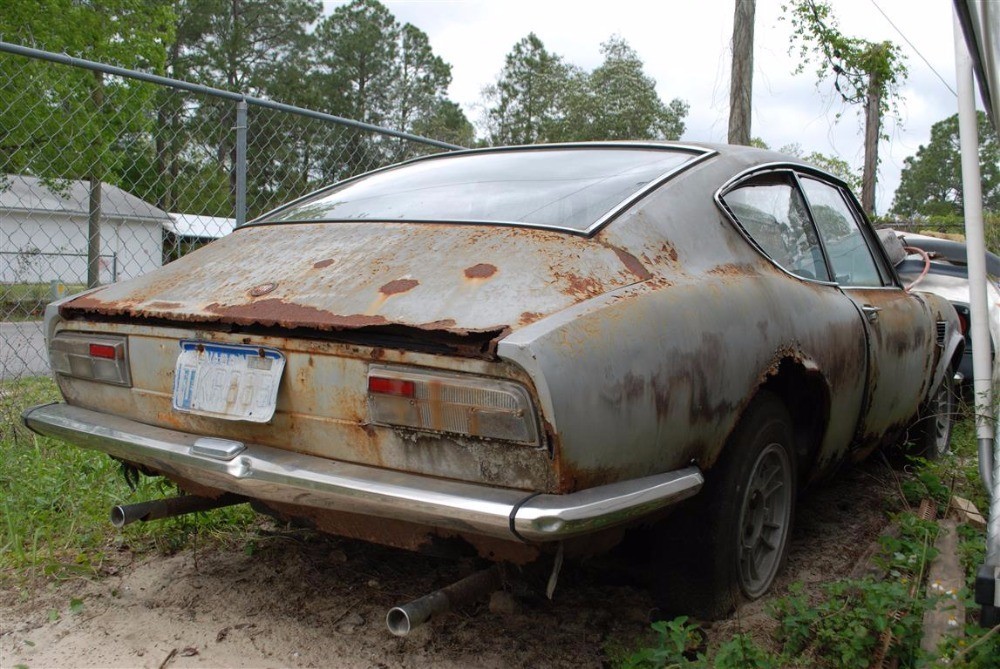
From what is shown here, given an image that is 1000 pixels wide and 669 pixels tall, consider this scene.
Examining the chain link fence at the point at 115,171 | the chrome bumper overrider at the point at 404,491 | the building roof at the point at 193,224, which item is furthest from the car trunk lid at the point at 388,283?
the building roof at the point at 193,224

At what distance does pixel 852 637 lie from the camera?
220cm

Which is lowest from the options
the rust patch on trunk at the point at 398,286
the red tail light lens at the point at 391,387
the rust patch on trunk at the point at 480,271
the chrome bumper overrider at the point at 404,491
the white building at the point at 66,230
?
the chrome bumper overrider at the point at 404,491

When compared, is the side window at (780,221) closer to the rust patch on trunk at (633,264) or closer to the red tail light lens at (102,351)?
the rust patch on trunk at (633,264)

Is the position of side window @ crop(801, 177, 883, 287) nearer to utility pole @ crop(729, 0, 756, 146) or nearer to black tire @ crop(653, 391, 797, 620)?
black tire @ crop(653, 391, 797, 620)

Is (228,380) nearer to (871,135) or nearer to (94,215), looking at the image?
(94,215)

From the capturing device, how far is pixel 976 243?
2.88 metres

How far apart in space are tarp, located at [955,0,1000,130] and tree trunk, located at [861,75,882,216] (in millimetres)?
12119

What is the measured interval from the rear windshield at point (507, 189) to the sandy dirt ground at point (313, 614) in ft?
3.31

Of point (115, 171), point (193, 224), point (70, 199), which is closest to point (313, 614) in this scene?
point (193, 224)

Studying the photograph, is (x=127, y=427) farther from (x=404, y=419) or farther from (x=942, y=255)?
(x=942, y=255)

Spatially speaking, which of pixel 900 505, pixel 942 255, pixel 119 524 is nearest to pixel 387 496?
pixel 119 524

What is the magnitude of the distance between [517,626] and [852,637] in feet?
3.00

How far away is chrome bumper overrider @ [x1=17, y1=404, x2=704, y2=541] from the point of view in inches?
69.6

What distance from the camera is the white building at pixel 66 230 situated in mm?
4340
